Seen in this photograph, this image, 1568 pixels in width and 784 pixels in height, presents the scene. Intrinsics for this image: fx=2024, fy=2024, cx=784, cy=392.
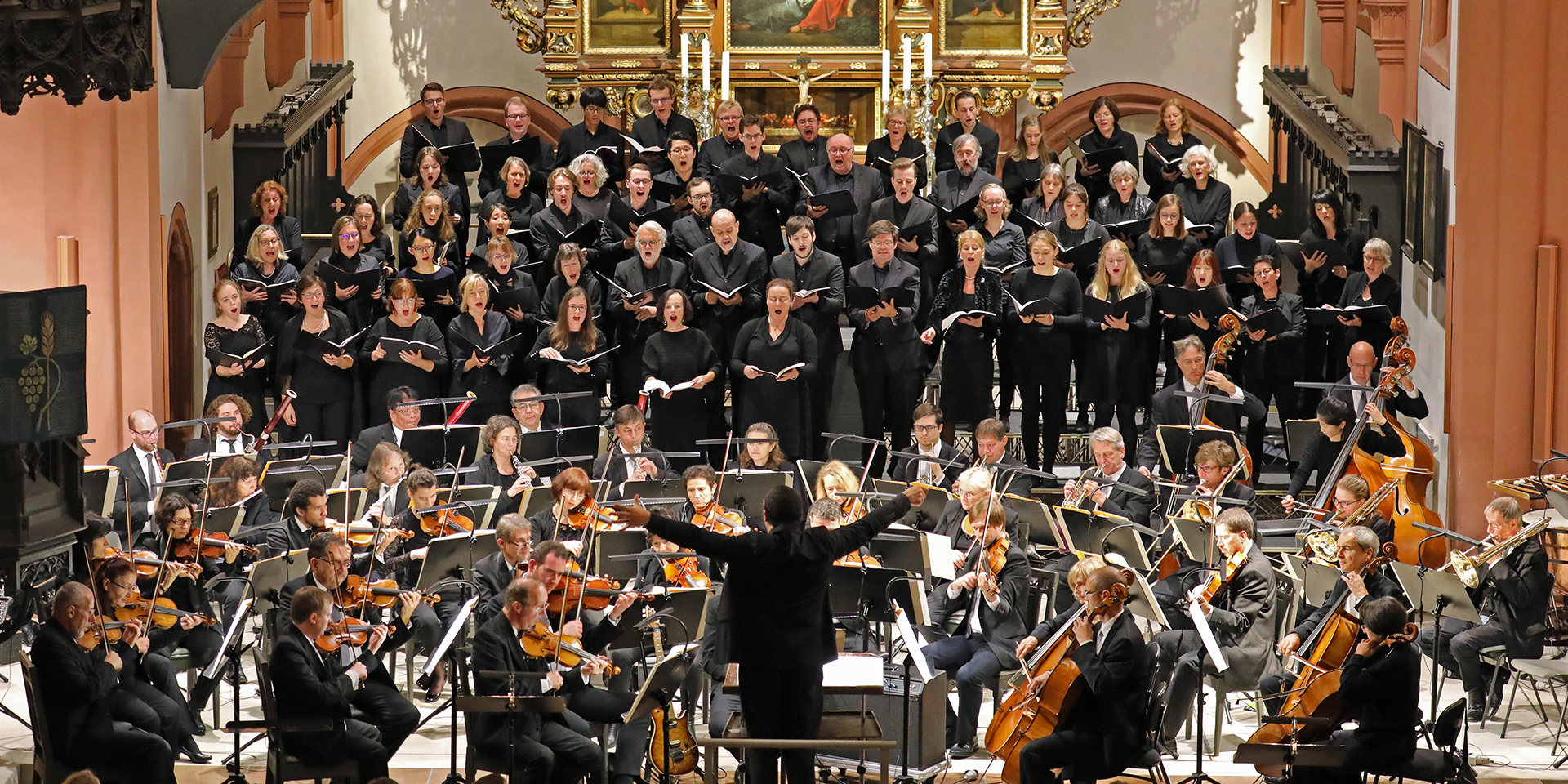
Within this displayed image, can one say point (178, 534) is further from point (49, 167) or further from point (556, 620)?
point (49, 167)

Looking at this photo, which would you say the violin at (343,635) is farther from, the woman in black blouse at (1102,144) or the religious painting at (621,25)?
the religious painting at (621,25)

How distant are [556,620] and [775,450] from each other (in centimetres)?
197

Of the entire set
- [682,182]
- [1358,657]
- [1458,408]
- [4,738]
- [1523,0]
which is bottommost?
[4,738]

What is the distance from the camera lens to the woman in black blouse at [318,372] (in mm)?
→ 9836

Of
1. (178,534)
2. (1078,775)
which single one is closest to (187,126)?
(178,534)

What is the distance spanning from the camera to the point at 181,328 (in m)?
11.4

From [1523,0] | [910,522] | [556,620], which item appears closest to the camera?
[556,620]

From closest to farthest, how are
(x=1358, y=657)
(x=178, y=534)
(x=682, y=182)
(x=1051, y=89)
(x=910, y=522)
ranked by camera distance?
(x=1358, y=657)
(x=178, y=534)
(x=910, y=522)
(x=682, y=182)
(x=1051, y=89)

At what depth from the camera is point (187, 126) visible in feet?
37.1

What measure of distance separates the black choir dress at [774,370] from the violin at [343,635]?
296cm

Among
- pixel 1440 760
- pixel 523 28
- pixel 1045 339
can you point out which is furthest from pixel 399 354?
pixel 1440 760

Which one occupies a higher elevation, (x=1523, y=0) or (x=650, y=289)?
(x=1523, y=0)

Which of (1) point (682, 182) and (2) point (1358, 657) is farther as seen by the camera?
(1) point (682, 182)

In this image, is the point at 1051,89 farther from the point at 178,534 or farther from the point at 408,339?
the point at 178,534
